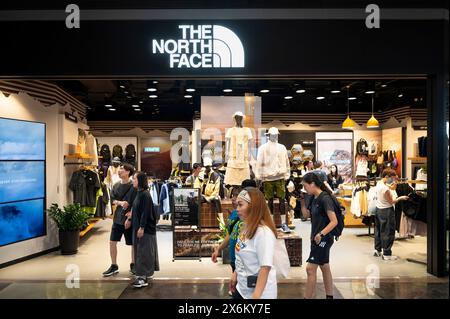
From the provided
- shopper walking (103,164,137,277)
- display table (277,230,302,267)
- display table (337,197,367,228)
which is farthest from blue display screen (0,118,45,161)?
display table (337,197,367,228)

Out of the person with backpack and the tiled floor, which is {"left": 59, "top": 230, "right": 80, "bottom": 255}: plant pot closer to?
the tiled floor

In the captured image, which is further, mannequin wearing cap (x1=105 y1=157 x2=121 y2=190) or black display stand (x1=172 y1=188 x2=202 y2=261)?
mannequin wearing cap (x1=105 y1=157 x2=121 y2=190)

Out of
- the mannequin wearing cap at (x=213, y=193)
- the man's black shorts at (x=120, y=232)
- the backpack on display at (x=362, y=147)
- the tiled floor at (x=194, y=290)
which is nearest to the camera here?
the tiled floor at (x=194, y=290)

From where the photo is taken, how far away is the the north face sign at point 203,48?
5.49 meters

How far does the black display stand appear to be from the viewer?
6.75 meters

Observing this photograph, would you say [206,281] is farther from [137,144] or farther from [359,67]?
[137,144]

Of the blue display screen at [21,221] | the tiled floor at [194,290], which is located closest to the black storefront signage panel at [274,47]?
the blue display screen at [21,221]

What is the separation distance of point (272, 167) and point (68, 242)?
12.2ft

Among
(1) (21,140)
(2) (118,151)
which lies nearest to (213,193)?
(1) (21,140)

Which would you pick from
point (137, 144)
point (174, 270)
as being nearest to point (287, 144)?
point (137, 144)

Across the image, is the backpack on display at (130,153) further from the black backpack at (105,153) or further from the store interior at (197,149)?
the black backpack at (105,153)

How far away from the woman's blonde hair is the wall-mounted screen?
489 cm

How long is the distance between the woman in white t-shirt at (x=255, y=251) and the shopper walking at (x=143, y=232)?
2.60 m

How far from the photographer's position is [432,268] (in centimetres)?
576
